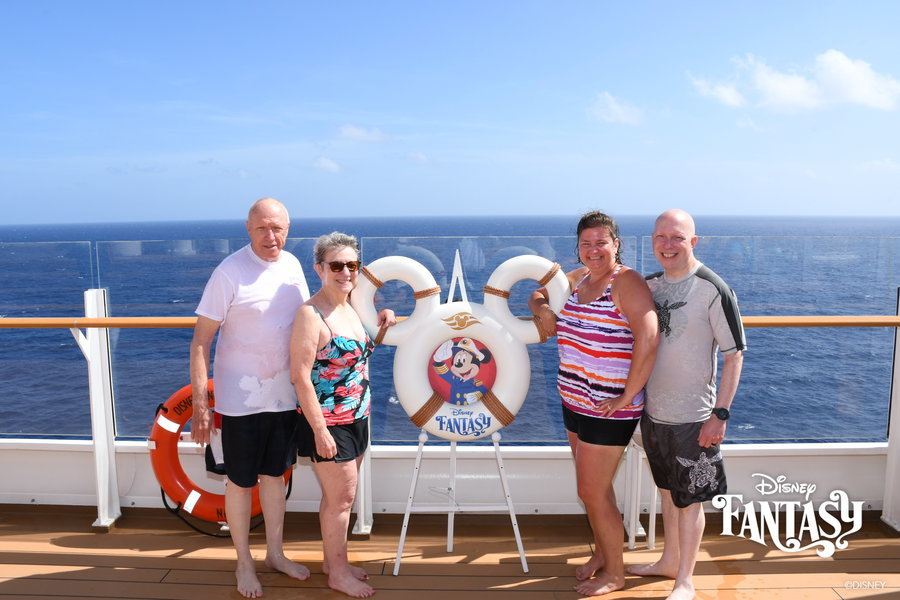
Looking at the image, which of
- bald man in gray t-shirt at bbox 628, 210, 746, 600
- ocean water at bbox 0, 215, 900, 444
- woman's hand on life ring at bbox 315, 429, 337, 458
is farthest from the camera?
ocean water at bbox 0, 215, 900, 444

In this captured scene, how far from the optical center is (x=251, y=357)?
173 cm

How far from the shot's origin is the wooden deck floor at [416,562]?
1855 mm

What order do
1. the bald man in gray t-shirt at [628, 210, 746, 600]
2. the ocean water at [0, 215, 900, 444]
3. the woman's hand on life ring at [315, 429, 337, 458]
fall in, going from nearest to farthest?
the bald man in gray t-shirt at [628, 210, 746, 600] < the woman's hand on life ring at [315, 429, 337, 458] < the ocean water at [0, 215, 900, 444]

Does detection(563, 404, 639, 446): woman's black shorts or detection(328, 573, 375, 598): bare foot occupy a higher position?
detection(563, 404, 639, 446): woman's black shorts

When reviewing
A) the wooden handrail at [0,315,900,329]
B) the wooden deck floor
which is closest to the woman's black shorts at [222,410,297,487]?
the wooden deck floor

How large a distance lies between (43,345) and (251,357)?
1374 mm

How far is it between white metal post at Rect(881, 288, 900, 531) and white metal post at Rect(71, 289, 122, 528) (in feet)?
9.23

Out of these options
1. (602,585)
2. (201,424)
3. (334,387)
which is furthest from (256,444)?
(602,585)

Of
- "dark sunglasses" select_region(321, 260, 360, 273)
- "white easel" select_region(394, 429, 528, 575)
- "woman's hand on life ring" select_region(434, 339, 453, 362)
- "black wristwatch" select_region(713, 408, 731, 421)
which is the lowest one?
"white easel" select_region(394, 429, 528, 575)

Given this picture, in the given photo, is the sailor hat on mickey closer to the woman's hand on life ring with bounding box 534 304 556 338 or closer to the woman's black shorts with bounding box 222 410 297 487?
the woman's hand on life ring with bounding box 534 304 556 338

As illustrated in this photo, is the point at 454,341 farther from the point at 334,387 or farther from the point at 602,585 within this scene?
the point at 602,585

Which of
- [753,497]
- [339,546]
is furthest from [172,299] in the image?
[753,497]

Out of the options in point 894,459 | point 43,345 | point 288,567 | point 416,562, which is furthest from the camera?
point 43,345

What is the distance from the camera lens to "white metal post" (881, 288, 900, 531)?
7.49 ft
